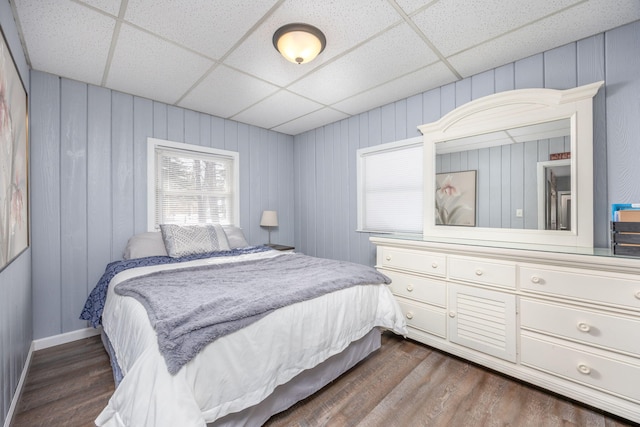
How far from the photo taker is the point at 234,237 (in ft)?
11.1

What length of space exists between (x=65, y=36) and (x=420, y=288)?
11.0 feet

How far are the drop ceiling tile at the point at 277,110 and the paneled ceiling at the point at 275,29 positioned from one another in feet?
0.42

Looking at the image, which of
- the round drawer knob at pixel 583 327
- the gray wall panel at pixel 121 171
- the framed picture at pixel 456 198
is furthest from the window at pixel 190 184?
the round drawer knob at pixel 583 327

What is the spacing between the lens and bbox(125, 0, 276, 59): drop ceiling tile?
167 centimetres

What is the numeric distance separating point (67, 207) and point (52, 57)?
4.15ft

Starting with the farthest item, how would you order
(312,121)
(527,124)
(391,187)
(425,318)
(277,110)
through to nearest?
(312,121) → (277,110) → (391,187) → (425,318) → (527,124)

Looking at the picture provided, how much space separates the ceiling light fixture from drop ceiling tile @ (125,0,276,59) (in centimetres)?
18

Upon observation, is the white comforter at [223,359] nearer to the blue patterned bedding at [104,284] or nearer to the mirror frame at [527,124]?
the blue patterned bedding at [104,284]

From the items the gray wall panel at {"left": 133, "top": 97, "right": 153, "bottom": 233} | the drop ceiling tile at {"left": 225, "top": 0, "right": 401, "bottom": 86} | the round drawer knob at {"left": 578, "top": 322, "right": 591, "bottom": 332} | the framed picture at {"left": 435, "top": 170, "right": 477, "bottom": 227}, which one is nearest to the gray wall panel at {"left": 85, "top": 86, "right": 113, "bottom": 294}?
the gray wall panel at {"left": 133, "top": 97, "right": 153, "bottom": 233}

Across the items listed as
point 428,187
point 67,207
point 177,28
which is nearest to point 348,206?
point 428,187

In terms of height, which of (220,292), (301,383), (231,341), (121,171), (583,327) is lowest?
(301,383)

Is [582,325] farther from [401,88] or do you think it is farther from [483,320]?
[401,88]

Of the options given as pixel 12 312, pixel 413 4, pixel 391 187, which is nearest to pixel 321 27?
pixel 413 4

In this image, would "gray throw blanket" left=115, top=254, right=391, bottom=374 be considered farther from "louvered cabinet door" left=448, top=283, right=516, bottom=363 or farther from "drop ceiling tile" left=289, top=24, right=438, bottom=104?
"drop ceiling tile" left=289, top=24, right=438, bottom=104
